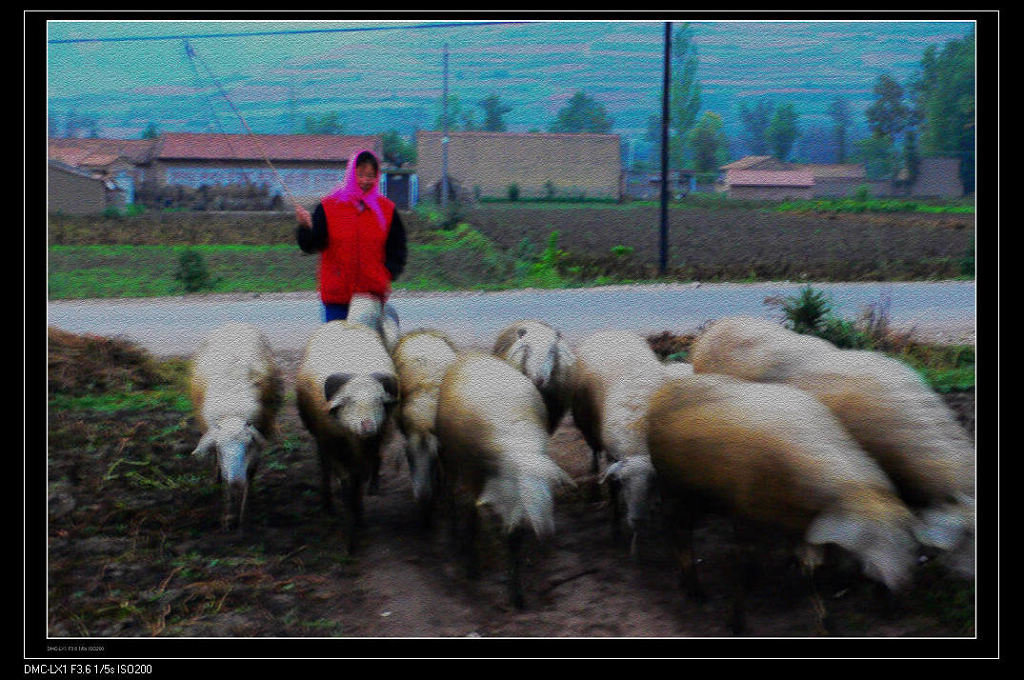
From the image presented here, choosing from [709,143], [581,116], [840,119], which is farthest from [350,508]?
[709,143]

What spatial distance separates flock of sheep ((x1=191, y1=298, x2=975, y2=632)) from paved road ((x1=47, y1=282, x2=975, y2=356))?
19.4 feet

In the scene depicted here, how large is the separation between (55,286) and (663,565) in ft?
58.7

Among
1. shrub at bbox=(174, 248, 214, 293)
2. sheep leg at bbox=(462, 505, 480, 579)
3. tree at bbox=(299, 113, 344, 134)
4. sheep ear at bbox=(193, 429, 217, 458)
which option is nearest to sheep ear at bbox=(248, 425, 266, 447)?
sheep ear at bbox=(193, 429, 217, 458)

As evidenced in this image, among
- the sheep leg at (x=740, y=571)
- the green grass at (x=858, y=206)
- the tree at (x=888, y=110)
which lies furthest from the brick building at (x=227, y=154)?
the sheep leg at (x=740, y=571)

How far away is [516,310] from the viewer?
16703mm

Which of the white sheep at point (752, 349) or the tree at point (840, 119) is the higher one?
the tree at point (840, 119)

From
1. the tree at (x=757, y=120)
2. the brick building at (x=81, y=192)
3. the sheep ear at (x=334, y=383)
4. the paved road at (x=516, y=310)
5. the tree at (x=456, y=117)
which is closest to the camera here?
the sheep ear at (x=334, y=383)

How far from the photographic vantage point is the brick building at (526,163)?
41.2 metres

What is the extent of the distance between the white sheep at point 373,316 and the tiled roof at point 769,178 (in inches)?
1740

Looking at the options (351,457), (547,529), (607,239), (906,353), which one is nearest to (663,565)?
(547,529)

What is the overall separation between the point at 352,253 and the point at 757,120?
43.9 m

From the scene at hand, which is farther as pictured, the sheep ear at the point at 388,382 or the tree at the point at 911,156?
the tree at the point at 911,156

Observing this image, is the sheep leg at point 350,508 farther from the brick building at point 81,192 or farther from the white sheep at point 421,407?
the brick building at point 81,192

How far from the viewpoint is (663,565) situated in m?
5.89
